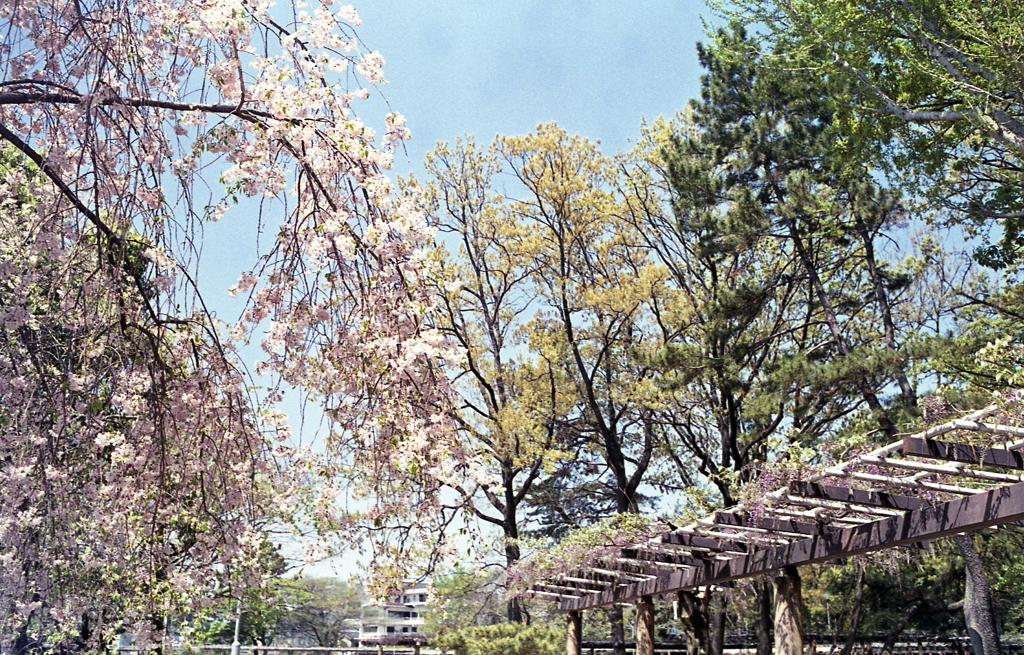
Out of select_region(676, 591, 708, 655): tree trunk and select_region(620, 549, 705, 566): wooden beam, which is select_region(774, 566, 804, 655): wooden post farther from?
select_region(676, 591, 708, 655): tree trunk

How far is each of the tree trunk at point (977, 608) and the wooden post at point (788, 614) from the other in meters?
4.97

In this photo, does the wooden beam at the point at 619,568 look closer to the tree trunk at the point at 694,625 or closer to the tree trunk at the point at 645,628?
the tree trunk at the point at 645,628

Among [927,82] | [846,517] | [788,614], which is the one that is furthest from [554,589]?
[927,82]

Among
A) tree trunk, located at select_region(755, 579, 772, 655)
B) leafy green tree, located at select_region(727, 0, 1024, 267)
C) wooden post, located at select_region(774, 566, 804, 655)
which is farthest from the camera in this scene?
tree trunk, located at select_region(755, 579, 772, 655)

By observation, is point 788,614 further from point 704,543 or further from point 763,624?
point 763,624

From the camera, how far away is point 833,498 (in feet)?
18.1

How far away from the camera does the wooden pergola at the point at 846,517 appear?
4.86 m

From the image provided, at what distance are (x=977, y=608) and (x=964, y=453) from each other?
6946mm

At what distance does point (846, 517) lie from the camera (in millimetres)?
6156

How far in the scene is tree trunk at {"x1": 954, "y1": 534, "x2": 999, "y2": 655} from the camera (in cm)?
1056

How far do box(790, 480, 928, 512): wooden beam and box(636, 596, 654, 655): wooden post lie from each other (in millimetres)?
4308

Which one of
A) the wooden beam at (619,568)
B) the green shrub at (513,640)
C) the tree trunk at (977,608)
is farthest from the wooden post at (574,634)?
the tree trunk at (977,608)

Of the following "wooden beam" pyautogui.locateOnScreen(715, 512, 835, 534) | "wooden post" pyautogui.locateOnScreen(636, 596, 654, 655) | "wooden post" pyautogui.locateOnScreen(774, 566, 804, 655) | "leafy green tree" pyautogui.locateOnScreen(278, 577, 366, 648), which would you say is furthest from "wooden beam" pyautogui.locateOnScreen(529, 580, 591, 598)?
"leafy green tree" pyautogui.locateOnScreen(278, 577, 366, 648)

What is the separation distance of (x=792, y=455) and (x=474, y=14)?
159 inches
